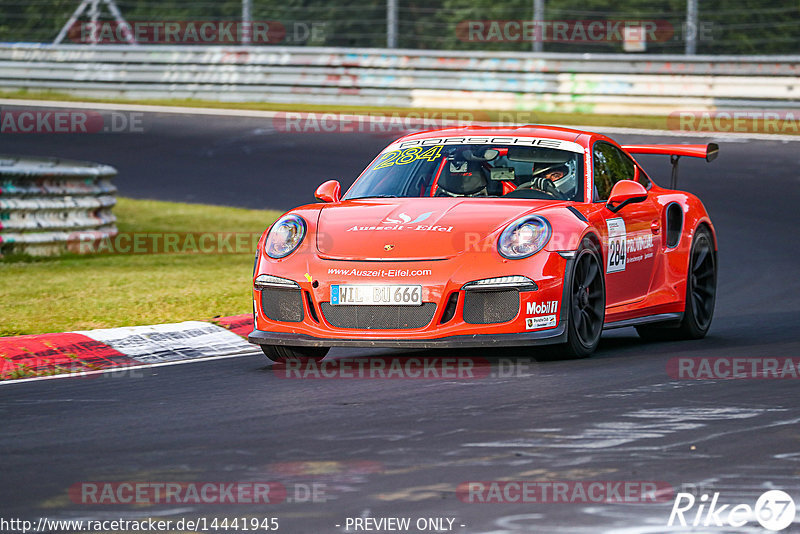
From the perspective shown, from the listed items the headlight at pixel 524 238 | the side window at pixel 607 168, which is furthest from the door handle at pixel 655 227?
the headlight at pixel 524 238

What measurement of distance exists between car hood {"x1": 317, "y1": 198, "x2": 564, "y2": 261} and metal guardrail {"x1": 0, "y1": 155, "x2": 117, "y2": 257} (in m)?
6.17

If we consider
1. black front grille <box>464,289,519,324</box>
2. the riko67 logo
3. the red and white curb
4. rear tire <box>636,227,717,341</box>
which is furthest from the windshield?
the riko67 logo

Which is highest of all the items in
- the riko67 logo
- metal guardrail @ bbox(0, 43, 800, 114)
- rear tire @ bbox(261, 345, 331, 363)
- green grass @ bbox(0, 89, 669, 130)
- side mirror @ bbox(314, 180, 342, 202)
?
metal guardrail @ bbox(0, 43, 800, 114)

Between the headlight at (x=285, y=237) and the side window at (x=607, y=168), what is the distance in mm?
1795

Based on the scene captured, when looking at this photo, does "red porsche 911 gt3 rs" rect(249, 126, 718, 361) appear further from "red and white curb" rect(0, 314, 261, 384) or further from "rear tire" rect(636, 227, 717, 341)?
"red and white curb" rect(0, 314, 261, 384)

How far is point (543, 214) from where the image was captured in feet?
24.7

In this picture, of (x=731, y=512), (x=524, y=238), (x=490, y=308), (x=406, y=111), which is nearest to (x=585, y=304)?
(x=524, y=238)

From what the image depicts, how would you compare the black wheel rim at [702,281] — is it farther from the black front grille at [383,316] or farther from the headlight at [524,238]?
the black front grille at [383,316]

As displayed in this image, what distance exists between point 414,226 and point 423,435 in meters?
2.21

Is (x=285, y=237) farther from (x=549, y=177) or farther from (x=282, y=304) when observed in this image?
(x=549, y=177)

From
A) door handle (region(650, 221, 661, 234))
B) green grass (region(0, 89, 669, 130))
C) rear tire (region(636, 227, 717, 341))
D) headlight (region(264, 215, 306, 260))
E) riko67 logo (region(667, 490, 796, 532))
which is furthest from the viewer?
green grass (region(0, 89, 669, 130))

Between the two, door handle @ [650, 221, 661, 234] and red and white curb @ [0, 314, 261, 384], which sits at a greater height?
door handle @ [650, 221, 661, 234]

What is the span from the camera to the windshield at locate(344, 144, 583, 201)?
326 inches

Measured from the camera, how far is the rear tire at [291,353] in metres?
7.84
